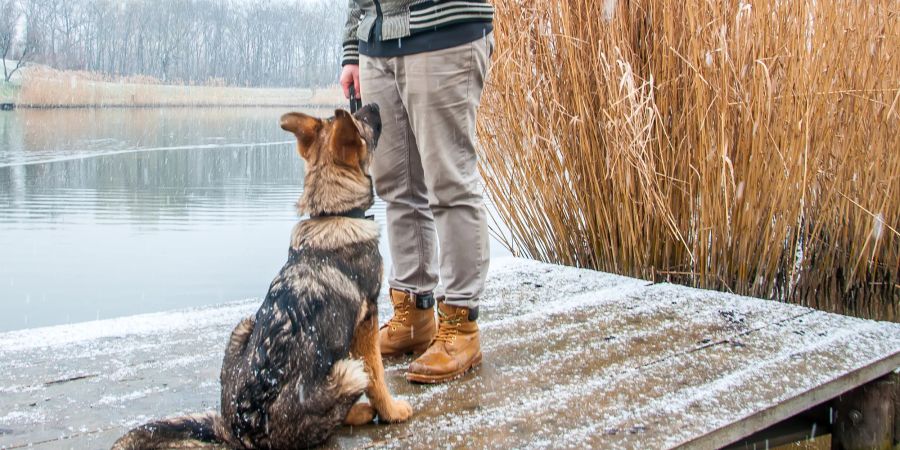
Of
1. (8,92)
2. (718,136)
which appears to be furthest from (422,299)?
(8,92)

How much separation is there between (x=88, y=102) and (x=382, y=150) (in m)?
20.4

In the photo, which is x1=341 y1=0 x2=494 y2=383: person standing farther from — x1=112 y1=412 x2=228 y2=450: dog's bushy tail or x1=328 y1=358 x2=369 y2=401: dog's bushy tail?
x1=112 y1=412 x2=228 y2=450: dog's bushy tail

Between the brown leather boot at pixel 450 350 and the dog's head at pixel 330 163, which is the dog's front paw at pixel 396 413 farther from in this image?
the dog's head at pixel 330 163

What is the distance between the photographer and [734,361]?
2.64 meters

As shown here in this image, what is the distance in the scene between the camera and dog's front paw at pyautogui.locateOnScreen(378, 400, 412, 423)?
2.04 m

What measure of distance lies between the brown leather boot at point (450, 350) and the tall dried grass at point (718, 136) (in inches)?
55.6

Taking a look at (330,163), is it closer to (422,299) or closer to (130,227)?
(422,299)

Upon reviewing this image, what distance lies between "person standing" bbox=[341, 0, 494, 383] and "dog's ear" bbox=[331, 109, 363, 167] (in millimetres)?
307

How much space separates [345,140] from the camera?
2.06 metres

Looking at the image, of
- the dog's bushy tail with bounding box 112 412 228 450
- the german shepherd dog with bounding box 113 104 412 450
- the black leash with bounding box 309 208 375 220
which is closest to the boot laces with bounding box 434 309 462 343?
the german shepherd dog with bounding box 113 104 412 450

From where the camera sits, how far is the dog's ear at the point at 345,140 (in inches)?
78.4

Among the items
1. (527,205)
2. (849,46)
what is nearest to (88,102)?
(527,205)

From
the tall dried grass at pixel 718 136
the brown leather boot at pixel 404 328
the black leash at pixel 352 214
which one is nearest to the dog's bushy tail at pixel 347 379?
the black leash at pixel 352 214

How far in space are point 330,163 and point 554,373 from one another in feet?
3.28
